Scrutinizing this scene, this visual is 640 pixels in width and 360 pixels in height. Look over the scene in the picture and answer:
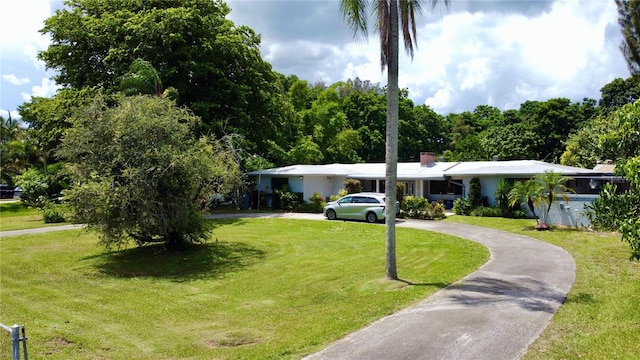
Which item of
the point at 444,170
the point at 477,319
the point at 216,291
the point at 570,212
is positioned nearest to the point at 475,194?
the point at 444,170

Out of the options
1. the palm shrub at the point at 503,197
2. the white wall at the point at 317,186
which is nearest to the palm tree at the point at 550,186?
the palm shrub at the point at 503,197

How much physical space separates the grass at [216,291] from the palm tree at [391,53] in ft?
4.50

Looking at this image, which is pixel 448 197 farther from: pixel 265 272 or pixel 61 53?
pixel 61 53

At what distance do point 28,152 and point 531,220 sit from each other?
158 feet

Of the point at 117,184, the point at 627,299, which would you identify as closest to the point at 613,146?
the point at 627,299

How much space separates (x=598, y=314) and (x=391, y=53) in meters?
6.94

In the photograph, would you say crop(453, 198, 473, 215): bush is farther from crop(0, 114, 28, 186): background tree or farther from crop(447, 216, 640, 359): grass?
crop(0, 114, 28, 186): background tree

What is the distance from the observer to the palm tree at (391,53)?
10.7m

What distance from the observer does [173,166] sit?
566 inches

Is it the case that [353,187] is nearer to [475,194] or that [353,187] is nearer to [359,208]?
[359,208]

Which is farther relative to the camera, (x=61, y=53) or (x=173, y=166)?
(x=61, y=53)

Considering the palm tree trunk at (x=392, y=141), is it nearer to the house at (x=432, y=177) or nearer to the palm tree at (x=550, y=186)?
the palm tree at (x=550, y=186)

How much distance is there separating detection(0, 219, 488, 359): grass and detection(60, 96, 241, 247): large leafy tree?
1.60 m

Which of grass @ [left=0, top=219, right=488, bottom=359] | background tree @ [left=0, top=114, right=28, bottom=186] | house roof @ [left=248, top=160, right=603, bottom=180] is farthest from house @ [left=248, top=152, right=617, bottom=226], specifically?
background tree @ [left=0, top=114, right=28, bottom=186]
